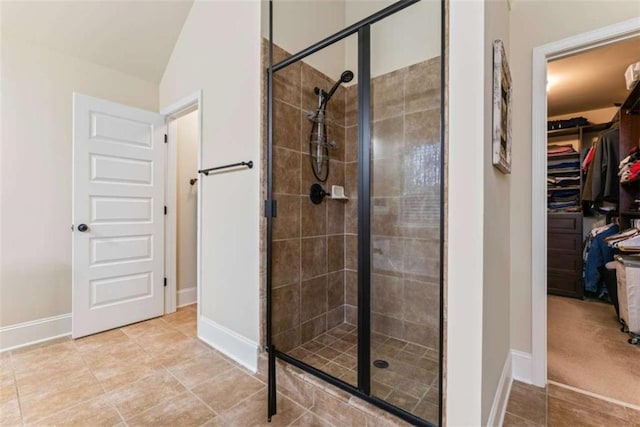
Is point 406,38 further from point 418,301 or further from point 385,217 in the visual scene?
point 418,301

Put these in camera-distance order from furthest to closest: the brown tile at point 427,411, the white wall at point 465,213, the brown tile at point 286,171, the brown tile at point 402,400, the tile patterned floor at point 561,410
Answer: the brown tile at point 286,171 → the tile patterned floor at point 561,410 → the brown tile at point 402,400 → the brown tile at point 427,411 → the white wall at point 465,213

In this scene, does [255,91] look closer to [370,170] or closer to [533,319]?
[370,170]

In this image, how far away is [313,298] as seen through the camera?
235cm

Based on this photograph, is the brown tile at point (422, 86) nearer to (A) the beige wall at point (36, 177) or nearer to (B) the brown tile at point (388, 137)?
(B) the brown tile at point (388, 137)

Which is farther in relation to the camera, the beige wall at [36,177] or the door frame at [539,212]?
the beige wall at [36,177]

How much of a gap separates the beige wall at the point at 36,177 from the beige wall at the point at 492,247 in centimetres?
311

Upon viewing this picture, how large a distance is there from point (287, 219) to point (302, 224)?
173mm

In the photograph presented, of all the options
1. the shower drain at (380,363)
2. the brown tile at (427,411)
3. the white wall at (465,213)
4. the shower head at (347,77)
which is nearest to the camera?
the white wall at (465,213)

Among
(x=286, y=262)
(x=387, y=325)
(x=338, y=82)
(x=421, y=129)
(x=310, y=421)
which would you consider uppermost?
(x=338, y=82)

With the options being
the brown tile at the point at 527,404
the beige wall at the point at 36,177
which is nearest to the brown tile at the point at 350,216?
the brown tile at the point at 527,404

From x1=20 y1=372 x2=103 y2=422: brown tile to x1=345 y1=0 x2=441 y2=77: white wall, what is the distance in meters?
2.49

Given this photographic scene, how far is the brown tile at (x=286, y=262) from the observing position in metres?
2.01

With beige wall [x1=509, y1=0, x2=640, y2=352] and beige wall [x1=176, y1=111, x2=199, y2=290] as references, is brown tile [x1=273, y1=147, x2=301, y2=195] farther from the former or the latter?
beige wall [x1=176, y1=111, x2=199, y2=290]

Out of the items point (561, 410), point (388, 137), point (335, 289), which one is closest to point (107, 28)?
point (388, 137)
